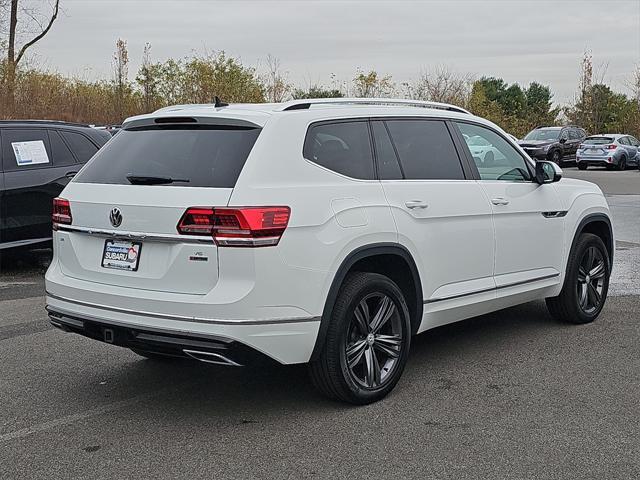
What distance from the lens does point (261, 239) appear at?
172 inches

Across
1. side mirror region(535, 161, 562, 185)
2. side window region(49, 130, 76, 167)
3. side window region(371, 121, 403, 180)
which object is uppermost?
side window region(371, 121, 403, 180)

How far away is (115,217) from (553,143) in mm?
30917

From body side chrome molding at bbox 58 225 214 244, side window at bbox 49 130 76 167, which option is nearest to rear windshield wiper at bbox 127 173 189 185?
body side chrome molding at bbox 58 225 214 244

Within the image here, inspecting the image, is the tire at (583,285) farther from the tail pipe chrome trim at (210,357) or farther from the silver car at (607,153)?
the silver car at (607,153)

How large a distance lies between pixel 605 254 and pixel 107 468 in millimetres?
4887

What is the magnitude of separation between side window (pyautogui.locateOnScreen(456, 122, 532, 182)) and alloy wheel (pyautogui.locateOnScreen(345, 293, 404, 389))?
145 centimetres

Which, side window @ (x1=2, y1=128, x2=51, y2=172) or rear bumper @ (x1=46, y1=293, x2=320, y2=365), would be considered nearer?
rear bumper @ (x1=46, y1=293, x2=320, y2=365)

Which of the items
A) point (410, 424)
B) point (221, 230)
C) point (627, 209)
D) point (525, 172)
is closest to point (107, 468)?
point (221, 230)

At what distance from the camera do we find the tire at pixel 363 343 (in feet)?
15.7

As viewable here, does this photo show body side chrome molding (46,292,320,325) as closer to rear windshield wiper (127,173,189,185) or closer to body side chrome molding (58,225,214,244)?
body side chrome molding (58,225,214,244)

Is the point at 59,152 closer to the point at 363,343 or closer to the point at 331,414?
the point at 363,343

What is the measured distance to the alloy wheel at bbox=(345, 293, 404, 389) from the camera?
4980 mm

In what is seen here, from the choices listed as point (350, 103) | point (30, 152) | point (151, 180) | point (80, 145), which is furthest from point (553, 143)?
point (151, 180)

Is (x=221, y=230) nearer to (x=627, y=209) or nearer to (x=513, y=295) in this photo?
(x=513, y=295)
